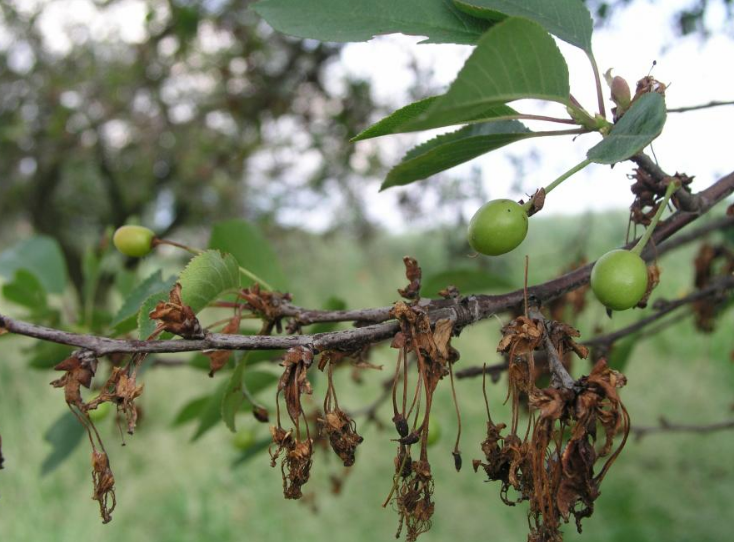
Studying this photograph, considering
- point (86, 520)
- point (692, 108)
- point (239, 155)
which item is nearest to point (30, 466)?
point (86, 520)

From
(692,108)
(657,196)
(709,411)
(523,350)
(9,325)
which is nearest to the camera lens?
(9,325)

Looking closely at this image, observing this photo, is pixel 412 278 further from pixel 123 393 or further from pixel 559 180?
pixel 123 393

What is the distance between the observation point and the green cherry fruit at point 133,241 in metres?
0.87

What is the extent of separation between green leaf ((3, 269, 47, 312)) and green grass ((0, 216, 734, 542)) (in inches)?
56.7

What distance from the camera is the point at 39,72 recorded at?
385cm

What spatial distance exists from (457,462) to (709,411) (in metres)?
3.35

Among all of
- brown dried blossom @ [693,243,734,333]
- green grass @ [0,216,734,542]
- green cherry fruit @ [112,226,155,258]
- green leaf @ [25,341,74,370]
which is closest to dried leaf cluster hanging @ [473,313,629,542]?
green cherry fruit @ [112,226,155,258]

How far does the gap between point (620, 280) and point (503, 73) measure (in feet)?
0.82

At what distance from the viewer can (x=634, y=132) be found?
1.78 ft

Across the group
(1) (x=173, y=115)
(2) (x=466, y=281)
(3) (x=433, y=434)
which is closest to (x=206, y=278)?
(2) (x=466, y=281)

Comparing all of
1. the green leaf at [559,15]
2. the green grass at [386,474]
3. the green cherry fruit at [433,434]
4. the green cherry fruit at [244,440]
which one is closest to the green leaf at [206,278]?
the green leaf at [559,15]

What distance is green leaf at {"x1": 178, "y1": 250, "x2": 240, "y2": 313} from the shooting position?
2.04 feet

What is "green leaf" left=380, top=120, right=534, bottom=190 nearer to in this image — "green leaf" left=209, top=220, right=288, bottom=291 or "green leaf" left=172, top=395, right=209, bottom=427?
"green leaf" left=209, top=220, right=288, bottom=291

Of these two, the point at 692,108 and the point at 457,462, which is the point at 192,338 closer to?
the point at 457,462
